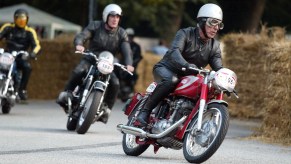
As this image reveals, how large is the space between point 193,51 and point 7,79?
8.09 meters

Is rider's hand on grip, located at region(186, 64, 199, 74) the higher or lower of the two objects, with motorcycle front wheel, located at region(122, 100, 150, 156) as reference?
higher

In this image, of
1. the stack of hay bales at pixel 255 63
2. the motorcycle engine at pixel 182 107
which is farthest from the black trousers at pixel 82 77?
the motorcycle engine at pixel 182 107

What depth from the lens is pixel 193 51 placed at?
43.1ft

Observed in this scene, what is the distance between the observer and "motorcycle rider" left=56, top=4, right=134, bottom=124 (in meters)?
17.1

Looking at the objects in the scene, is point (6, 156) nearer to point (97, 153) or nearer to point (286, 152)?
point (97, 153)

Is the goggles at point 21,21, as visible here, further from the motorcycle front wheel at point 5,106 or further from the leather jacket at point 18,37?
the motorcycle front wheel at point 5,106

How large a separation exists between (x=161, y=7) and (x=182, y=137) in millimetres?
28319

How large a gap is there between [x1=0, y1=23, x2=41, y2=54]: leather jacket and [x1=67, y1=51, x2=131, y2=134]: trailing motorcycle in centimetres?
470

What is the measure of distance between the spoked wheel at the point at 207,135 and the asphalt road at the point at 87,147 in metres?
0.36

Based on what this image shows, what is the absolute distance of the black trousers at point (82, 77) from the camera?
17.1 metres

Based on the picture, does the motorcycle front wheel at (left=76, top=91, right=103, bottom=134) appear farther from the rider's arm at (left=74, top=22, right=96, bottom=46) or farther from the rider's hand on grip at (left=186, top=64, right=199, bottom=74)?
the rider's hand on grip at (left=186, top=64, right=199, bottom=74)

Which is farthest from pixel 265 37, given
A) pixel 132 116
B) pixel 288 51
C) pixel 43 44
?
pixel 132 116

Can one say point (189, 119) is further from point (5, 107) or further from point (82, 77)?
point (5, 107)

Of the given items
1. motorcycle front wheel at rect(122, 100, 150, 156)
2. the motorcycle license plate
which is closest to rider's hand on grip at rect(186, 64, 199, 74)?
motorcycle front wheel at rect(122, 100, 150, 156)
